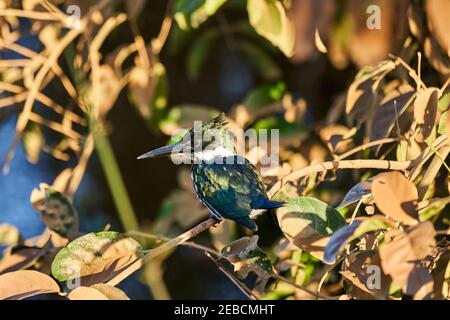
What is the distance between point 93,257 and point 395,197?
0.48m

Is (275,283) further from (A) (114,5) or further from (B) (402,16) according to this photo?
(A) (114,5)

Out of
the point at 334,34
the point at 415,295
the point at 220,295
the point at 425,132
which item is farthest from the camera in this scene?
the point at 220,295

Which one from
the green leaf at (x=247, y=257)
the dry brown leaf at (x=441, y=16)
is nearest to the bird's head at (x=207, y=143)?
the green leaf at (x=247, y=257)

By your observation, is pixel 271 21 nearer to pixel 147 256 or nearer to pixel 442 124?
pixel 442 124

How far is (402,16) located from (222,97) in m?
1.40

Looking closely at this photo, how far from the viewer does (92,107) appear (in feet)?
6.76

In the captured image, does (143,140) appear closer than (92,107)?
No

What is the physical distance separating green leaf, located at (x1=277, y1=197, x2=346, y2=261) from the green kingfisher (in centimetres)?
10

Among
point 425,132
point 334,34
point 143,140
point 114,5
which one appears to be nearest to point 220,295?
point 143,140

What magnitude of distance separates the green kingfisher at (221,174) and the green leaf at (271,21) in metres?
0.24

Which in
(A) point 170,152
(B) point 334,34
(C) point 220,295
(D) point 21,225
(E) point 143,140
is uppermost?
(B) point 334,34

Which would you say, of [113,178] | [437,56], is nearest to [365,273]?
[437,56]

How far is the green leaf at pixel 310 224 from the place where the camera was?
1206 millimetres

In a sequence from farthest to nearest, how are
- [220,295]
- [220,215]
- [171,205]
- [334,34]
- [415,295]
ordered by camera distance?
[220,295]
[171,205]
[334,34]
[220,215]
[415,295]
